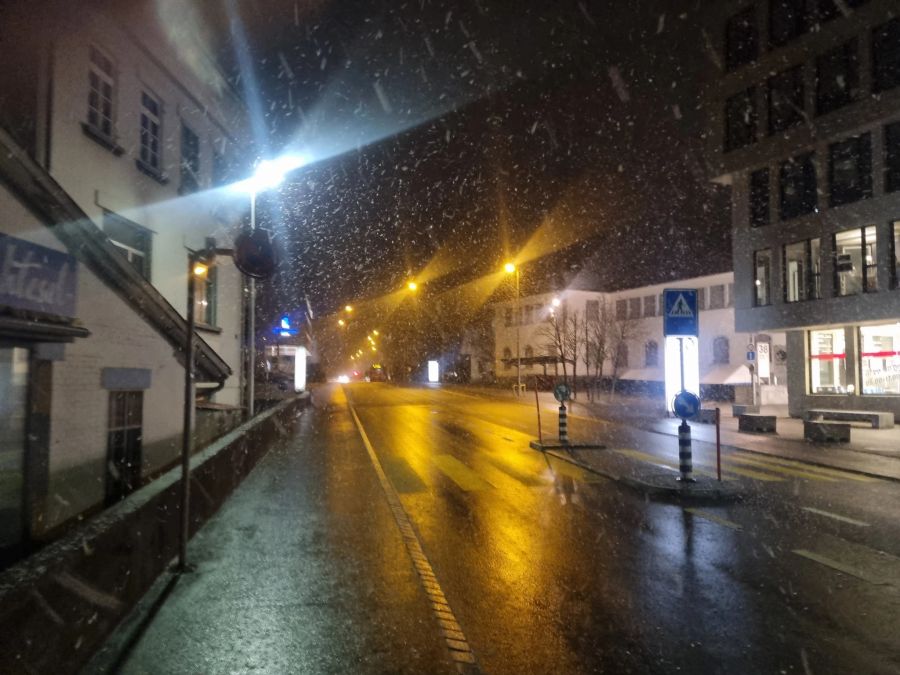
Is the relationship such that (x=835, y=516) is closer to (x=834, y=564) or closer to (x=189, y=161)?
(x=834, y=564)

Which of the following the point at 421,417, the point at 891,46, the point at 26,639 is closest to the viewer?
the point at 26,639

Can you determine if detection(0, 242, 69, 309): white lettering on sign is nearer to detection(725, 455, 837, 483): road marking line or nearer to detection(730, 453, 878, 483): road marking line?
detection(725, 455, 837, 483): road marking line

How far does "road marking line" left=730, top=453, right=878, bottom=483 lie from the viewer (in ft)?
42.2

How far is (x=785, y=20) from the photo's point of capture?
27.8 metres

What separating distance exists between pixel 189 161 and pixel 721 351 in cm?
3397

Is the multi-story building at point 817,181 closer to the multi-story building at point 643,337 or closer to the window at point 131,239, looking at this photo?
the multi-story building at point 643,337

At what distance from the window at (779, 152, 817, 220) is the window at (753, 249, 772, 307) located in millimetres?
Result: 1909

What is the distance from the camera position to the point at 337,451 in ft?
53.7

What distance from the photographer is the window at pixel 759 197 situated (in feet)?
94.8

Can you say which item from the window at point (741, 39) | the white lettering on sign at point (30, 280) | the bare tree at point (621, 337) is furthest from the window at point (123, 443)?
the bare tree at point (621, 337)

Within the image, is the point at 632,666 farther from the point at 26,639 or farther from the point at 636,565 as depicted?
the point at 26,639

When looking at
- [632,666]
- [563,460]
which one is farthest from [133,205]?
[632,666]

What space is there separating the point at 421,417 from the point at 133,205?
51.5ft

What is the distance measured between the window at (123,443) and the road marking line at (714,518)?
817 centimetres
